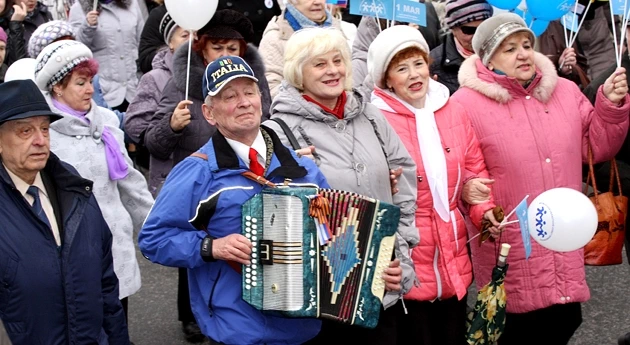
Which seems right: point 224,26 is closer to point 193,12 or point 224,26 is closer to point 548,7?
point 193,12

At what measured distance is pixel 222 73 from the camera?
12.8 feet

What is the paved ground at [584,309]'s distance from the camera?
6.31 m

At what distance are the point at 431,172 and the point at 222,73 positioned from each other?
51.7 inches

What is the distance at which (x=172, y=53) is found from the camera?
247 inches

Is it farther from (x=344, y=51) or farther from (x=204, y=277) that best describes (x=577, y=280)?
(x=204, y=277)

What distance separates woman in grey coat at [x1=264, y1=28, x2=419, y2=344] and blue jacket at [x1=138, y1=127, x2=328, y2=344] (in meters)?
0.44

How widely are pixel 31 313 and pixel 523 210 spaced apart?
2347mm

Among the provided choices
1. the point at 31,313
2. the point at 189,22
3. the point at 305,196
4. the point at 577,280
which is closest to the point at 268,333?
the point at 305,196

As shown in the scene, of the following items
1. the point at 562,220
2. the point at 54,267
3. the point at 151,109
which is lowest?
the point at 54,267

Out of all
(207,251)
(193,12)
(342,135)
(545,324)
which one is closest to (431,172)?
(342,135)

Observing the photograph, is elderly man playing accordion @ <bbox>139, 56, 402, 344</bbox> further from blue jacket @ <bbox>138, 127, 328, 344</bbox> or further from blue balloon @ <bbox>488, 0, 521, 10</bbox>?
blue balloon @ <bbox>488, 0, 521, 10</bbox>

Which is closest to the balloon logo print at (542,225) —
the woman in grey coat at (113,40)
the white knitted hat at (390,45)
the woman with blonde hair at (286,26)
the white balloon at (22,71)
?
the white knitted hat at (390,45)

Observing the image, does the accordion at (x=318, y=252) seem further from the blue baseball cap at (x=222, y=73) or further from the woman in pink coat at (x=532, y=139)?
the woman in pink coat at (x=532, y=139)

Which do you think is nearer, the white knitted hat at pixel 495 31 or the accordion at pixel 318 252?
the accordion at pixel 318 252
